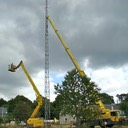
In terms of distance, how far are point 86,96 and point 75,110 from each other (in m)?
2.22

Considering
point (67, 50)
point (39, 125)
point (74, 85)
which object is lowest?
point (39, 125)

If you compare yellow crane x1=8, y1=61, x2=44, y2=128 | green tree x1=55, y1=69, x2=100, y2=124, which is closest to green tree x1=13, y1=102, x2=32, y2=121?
yellow crane x1=8, y1=61, x2=44, y2=128

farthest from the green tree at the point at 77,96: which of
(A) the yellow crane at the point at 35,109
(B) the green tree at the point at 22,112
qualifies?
(B) the green tree at the point at 22,112

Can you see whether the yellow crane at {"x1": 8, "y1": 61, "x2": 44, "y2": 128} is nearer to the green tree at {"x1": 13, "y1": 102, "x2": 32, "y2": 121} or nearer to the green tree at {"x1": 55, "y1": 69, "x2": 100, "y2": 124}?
the green tree at {"x1": 55, "y1": 69, "x2": 100, "y2": 124}

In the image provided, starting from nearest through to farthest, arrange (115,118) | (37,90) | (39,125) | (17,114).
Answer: (115,118), (39,125), (37,90), (17,114)

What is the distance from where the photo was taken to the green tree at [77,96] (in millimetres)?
36625

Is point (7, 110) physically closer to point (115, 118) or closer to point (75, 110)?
point (115, 118)

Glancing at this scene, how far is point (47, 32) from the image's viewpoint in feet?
185

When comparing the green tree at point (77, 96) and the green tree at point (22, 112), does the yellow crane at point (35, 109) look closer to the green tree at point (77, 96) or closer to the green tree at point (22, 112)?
the green tree at point (77, 96)

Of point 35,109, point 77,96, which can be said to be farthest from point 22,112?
point 77,96

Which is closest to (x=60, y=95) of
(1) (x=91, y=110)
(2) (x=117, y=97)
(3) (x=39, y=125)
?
(1) (x=91, y=110)

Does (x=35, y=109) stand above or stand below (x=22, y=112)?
below

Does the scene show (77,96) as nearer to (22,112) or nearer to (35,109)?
(35,109)

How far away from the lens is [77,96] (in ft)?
120
